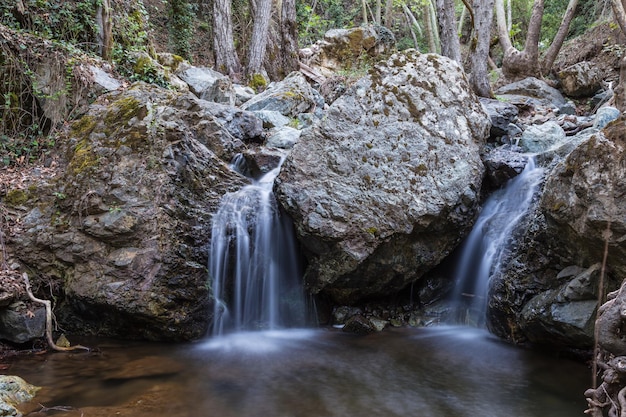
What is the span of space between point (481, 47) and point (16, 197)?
9.87m

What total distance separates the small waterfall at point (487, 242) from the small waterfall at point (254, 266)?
234 cm

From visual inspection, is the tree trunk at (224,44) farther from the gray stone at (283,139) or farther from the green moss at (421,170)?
the green moss at (421,170)

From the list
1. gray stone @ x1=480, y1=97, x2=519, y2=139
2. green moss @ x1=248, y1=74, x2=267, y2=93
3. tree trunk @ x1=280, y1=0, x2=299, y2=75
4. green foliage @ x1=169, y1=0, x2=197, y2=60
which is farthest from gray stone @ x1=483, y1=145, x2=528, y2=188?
green foliage @ x1=169, y1=0, x2=197, y2=60

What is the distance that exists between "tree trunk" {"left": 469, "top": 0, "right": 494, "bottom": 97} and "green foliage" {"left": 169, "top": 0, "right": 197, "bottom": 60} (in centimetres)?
854

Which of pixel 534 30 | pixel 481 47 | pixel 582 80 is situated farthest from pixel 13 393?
pixel 534 30

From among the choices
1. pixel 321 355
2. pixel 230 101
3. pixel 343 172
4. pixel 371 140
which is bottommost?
pixel 321 355

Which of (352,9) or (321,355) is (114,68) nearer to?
(321,355)

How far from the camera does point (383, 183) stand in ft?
19.2

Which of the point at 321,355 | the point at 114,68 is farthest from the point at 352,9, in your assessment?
the point at 321,355

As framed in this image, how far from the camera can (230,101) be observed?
378 inches

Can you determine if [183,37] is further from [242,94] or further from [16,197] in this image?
[16,197]

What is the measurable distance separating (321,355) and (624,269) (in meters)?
3.24

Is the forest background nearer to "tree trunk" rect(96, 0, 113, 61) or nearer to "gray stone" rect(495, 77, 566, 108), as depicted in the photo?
"tree trunk" rect(96, 0, 113, 61)

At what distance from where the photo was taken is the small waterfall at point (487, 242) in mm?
6039
